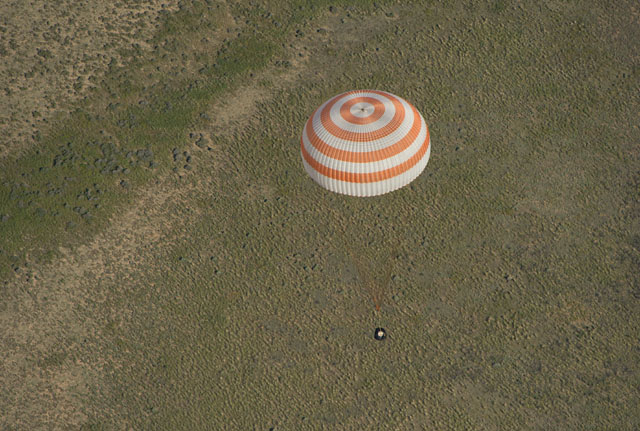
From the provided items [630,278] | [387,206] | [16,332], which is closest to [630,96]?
[630,278]

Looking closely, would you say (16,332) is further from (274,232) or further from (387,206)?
(387,206)

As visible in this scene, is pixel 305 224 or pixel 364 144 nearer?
pixel 364 144

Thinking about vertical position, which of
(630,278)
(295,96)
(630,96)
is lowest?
(630,278)

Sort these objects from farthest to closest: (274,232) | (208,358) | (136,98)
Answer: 1. (136,98)
2. (274,232)
3. (208,358)

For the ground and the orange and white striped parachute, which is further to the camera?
the ground

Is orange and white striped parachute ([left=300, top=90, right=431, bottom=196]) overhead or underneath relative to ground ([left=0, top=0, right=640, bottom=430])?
overhead

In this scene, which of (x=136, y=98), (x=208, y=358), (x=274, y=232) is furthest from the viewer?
(x=136, y=98)
